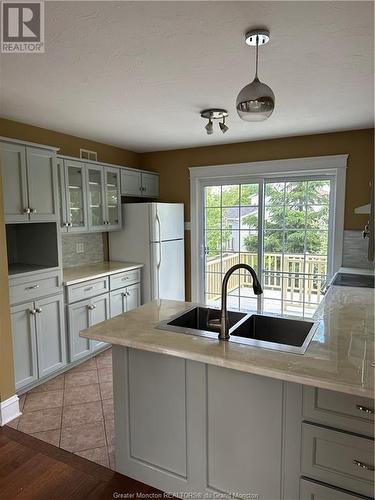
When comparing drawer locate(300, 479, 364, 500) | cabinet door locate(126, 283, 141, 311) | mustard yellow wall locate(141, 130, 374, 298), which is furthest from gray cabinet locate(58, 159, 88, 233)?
drawer locate(300, 479, 364, 500)

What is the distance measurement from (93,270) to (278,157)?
2473 mm

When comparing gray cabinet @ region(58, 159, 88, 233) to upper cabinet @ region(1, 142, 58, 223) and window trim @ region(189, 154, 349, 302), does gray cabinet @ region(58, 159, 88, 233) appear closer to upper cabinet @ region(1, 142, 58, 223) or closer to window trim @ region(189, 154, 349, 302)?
upper cabinet @ region(1, 142, 58, 223)

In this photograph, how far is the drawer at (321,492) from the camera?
1.39 meters

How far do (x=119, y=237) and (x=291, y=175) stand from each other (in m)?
2.20

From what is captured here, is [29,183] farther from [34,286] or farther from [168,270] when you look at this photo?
[168,270]

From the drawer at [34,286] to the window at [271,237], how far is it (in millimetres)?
2009

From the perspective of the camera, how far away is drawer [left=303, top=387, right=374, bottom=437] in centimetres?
134

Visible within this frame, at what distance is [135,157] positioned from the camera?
189 inches

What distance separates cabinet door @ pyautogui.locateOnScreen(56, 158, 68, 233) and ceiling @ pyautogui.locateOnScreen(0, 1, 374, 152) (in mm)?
412

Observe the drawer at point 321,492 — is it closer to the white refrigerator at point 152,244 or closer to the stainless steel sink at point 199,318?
the stainless steel sink at point 199,318

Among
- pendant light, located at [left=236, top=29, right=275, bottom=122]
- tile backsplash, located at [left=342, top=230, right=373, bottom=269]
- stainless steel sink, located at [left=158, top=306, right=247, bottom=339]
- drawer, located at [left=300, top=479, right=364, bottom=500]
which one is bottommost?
drawer, located at [left=300, top=479, right=364, bottom=500]

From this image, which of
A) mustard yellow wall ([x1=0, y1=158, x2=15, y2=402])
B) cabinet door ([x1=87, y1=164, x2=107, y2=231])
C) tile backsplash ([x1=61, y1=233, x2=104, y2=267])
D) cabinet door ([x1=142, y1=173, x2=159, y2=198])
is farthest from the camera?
cabinet door ([x1=142, y1=173, x2=159, y2=198])

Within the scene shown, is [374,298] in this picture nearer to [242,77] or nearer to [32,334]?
[242,77]

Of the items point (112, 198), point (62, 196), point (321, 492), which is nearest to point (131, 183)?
point (112, 198)
